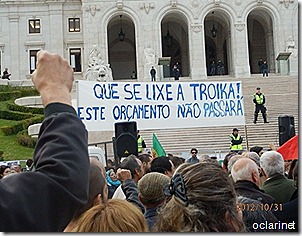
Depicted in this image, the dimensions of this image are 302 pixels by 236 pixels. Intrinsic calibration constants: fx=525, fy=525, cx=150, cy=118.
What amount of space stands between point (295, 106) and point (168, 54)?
21917mm

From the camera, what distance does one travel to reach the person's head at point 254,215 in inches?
159

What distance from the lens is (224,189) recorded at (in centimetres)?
269

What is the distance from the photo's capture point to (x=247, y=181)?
15.7 feet

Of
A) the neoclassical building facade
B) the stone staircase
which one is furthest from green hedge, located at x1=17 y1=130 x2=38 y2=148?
the neoclassical building facade

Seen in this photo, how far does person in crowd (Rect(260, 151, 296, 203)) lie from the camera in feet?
16.9

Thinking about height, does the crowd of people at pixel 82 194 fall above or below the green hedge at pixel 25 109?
below

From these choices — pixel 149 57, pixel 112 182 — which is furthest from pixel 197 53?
pixel 112 182

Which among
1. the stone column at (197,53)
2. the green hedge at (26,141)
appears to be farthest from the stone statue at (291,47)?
the green hedge at (26,141)

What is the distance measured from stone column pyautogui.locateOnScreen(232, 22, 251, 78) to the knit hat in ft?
122

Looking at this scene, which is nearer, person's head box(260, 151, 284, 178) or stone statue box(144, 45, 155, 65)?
person's head box(260, 151, 284, 178)

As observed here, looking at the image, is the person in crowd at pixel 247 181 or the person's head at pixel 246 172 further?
the person's head at pixel 246 172

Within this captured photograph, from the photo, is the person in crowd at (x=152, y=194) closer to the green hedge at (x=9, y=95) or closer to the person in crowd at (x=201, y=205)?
the person in crowd at (x=201, y=205)

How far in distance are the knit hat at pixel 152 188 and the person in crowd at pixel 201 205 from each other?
148 cm
